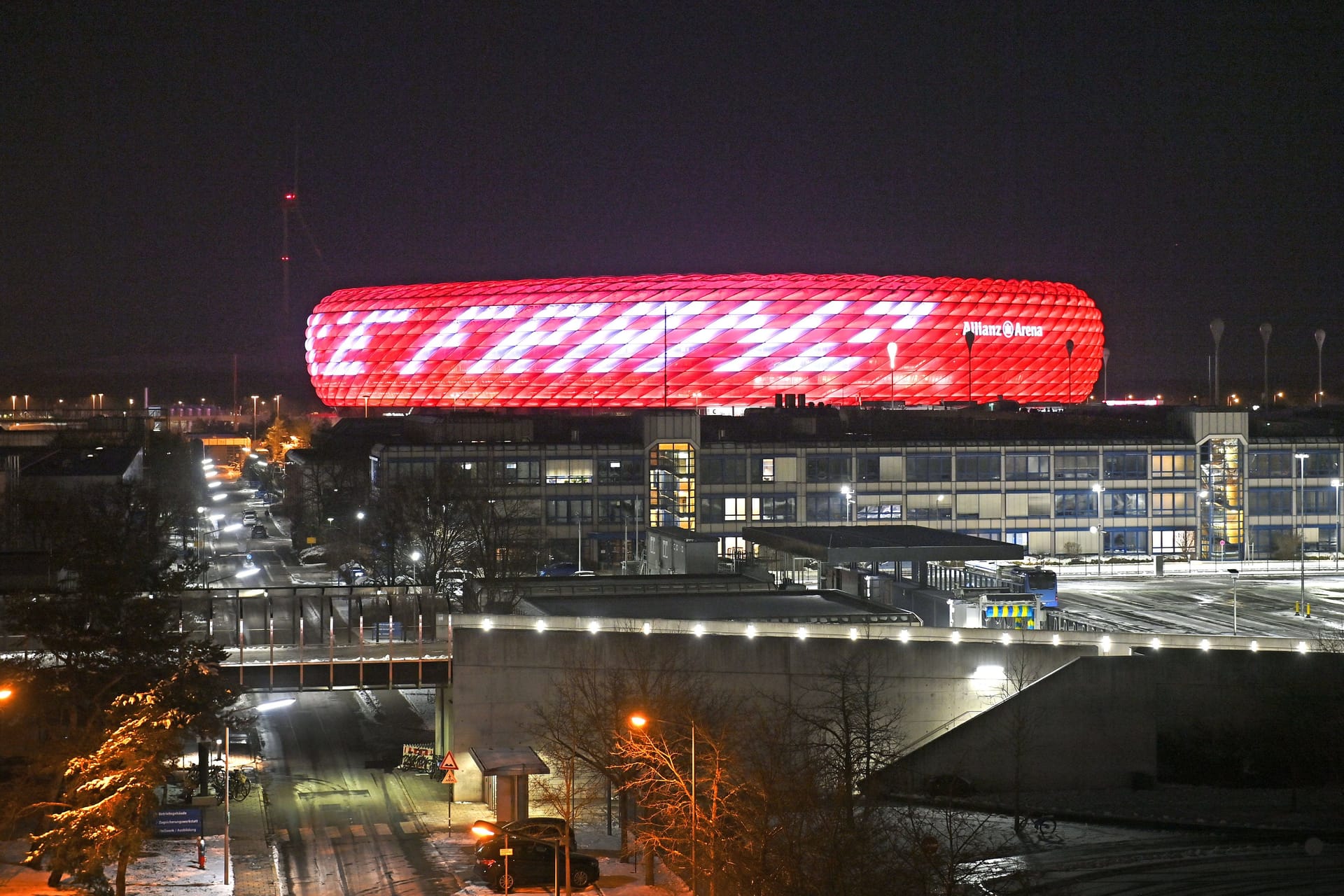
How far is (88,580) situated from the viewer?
26.4m

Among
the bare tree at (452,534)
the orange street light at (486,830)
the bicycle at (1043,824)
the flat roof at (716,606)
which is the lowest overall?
the bicycle at (1043,824)

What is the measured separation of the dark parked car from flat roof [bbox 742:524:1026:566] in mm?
17218

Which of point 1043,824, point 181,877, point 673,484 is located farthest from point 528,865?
point 673,484

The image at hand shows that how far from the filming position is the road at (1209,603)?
43562 millimetres

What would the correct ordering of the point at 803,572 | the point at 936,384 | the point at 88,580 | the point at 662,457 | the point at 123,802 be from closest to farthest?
the point at 123,802 → the point at 88,580 → the point at 803,572 → the point at 662,457 → the point at 936,384

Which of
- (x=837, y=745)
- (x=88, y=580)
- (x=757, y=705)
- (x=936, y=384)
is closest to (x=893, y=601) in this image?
(x=757, y=705)

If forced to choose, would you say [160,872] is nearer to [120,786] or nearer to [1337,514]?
[120,786]

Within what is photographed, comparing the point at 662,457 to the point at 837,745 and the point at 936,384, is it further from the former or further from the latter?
the point at 936,384

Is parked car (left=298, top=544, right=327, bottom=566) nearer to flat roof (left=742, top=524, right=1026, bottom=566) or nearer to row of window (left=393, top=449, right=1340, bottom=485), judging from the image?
row of window (left=393, top=449, right=1340, bottom=485)

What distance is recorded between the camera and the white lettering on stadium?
117875mm

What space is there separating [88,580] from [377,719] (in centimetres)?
1233

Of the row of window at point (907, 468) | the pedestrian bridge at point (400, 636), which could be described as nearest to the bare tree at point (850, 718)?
the pedestrian bridge at point (400, 636)

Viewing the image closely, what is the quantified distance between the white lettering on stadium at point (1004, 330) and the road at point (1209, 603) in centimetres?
5885

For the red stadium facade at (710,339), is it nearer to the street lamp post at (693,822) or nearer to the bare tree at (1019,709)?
the bare tree at (1019,709)
